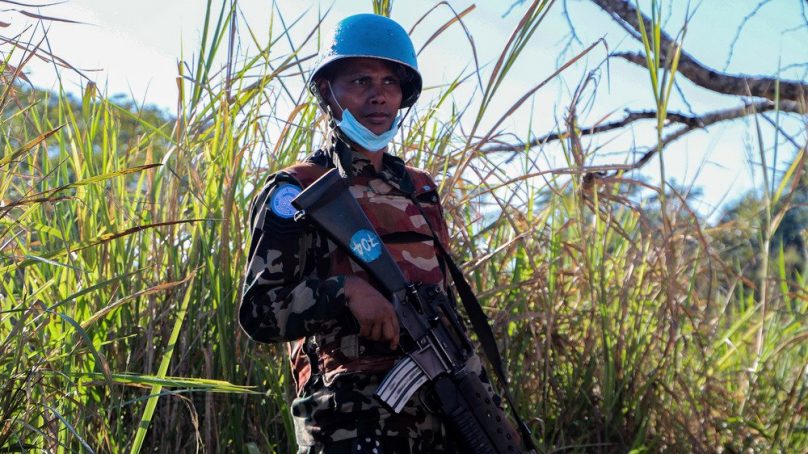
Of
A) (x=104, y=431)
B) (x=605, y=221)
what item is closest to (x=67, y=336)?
(x=104, y=431)

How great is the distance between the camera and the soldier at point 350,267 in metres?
1.96

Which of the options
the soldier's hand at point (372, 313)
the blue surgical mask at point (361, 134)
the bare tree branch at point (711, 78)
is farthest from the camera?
the bare tree branch at point (711, 78)

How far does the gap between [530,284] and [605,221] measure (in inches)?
17.0

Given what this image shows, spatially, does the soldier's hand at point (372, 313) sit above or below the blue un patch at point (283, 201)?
below

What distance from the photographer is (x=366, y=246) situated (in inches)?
79.5

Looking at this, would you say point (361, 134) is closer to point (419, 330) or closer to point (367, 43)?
point (367, 43)

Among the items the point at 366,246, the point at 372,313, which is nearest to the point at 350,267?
the point at 366,246

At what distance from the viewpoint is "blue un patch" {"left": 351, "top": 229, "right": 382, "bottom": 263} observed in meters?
2.01

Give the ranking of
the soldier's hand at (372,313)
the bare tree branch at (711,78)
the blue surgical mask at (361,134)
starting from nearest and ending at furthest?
the soldier's hand at (372,313)
the blue surgical mask at (361,134)
the bare tree branch at (711,78)

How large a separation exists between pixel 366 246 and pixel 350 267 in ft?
0.29

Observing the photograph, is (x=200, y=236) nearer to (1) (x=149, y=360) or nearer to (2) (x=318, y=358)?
(1) (x=149, y=360)

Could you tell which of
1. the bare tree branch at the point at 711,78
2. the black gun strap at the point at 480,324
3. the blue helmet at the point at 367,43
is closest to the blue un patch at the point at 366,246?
the black gun strap at the point at 480,324

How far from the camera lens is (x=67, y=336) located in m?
2.30

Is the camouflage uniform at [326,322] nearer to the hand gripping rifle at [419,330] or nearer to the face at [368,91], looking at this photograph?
the hand gripping rifle at [419,330]
